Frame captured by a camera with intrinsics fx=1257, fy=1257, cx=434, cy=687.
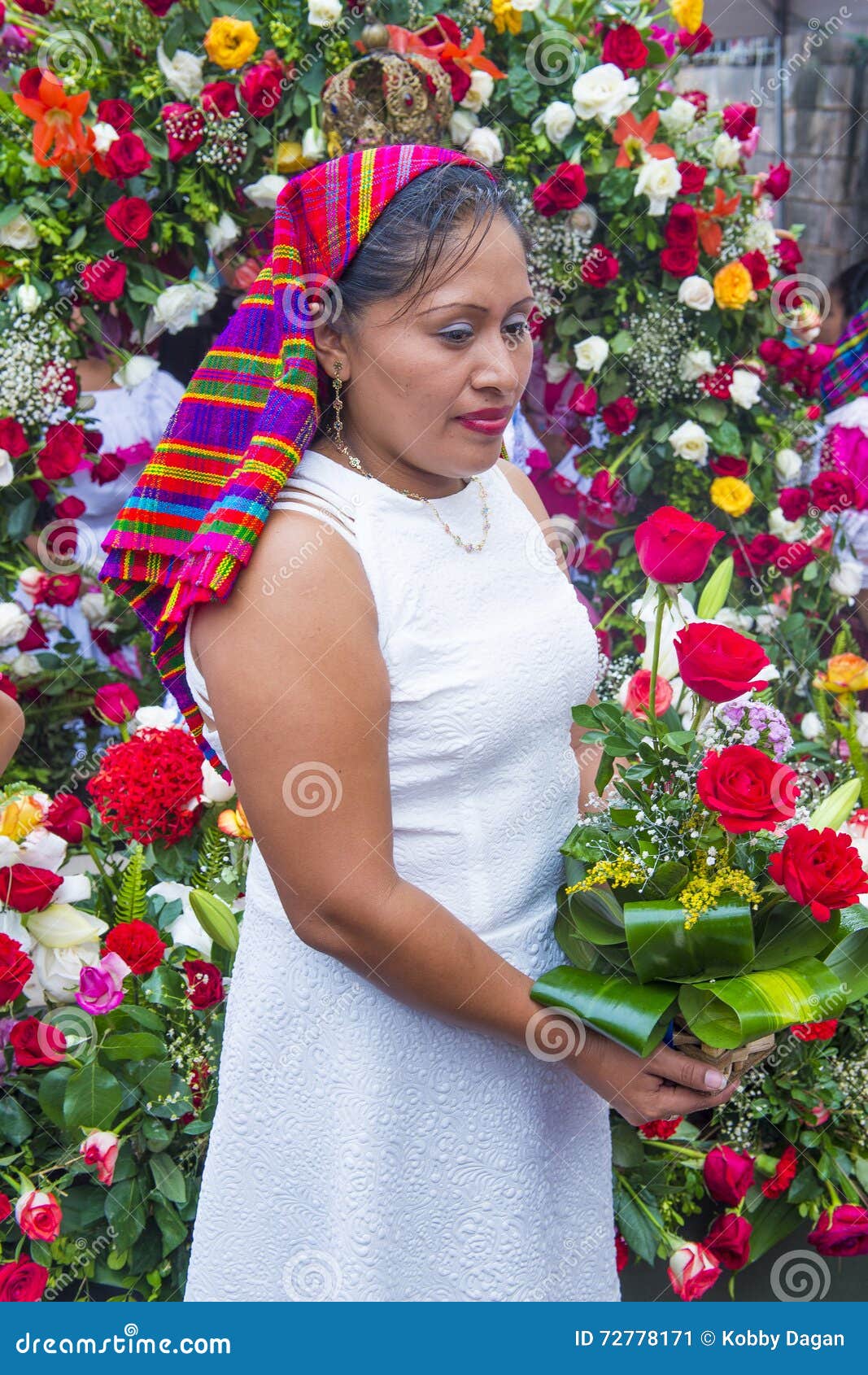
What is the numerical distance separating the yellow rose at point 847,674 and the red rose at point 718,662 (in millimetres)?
1606

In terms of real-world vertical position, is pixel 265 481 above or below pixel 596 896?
above

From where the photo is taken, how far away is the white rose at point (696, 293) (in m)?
3.12

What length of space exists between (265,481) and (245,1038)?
678 millimetres

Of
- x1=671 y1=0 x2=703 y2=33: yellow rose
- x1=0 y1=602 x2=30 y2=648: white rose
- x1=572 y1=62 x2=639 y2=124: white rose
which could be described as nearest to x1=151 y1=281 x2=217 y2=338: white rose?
x1=0 y1=602 x2=30 y2=648: white rose

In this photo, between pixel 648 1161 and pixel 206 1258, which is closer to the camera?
pixel 206 1258

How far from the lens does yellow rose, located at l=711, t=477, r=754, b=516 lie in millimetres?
3279

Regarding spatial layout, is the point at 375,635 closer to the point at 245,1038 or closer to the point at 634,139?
the point at 245,1038

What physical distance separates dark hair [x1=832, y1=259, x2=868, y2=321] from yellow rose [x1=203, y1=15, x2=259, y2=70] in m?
2.15

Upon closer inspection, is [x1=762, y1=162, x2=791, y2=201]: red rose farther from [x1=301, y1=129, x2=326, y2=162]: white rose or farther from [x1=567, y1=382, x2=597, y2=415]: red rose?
[x1=301, y1=129, x2=326, y2=162]: white rose

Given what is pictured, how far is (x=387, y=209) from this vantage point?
Result: 131 cm

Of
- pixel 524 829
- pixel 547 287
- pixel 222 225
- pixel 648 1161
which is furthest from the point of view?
pixel 547 287

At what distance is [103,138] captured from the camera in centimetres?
268

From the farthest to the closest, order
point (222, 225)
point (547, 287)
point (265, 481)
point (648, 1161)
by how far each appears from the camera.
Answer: point (547, 287), point (222, 225), point (648, 1161), point (265, 481)

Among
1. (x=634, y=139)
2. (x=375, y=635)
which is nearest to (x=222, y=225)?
(x=634, y=139)
